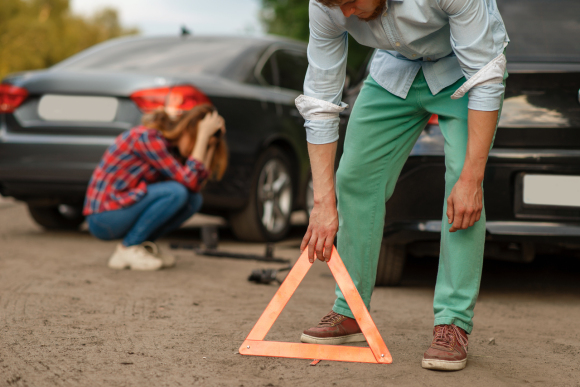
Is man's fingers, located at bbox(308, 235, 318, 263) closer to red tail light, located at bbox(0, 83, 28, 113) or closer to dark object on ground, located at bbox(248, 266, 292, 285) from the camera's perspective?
dark object on ground, located at bbox(248, 266, 292, 285)

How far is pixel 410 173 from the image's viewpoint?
337 centimetres

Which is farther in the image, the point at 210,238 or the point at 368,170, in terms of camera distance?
the point at 210,238

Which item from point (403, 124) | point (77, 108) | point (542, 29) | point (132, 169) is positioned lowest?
point (132, 169)

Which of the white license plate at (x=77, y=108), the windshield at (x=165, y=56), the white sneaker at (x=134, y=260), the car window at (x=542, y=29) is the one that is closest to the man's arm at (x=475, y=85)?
the car window at (x=542, y=29)

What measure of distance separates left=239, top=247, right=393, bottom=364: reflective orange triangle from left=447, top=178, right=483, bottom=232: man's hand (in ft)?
1.42

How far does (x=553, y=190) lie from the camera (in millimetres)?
3252

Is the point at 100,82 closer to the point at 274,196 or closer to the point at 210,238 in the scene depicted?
the point at 210,238

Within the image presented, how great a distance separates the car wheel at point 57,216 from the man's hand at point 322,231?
3954 mm

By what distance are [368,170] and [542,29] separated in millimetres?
1653

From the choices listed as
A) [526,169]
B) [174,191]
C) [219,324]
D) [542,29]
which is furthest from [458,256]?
[174,191]

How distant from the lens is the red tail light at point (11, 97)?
198 inches

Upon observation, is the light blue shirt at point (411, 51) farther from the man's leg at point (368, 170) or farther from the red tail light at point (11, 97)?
the red tail light at point (11, 97)

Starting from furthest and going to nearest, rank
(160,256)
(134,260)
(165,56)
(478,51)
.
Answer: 1. (165,56)
2. (160,256)
3. (134,260)
4. (478,51)

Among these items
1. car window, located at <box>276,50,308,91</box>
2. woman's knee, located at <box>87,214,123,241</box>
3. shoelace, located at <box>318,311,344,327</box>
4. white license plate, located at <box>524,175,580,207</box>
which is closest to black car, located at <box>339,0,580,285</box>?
white license plate, located at <box>524,175,580,207</box>
